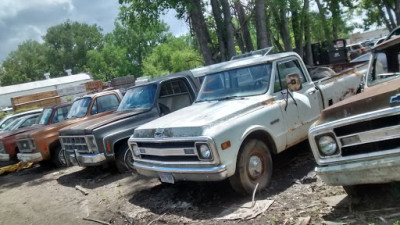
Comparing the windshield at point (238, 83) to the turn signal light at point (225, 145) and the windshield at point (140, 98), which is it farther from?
the windshield at point (140, 98)

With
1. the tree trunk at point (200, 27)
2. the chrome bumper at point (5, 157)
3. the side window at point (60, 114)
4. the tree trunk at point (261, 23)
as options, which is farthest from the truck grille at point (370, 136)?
the chrome bumper at point (5, 157)

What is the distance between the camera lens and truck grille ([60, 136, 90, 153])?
25.8ft

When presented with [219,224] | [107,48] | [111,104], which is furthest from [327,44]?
[107,48]

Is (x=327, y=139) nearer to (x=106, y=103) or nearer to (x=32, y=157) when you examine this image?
(x=106, y=103)

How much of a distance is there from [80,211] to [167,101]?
3061 mm

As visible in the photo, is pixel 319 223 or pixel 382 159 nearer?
pixel 382 159

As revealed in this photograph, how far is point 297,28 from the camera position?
17484 mm

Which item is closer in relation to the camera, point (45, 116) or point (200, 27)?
point (45, 116)

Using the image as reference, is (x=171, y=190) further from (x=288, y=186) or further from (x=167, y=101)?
(x=167, y=101)

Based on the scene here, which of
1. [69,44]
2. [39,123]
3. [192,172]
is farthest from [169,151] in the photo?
[69,44]

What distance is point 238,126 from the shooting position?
16.3 ft

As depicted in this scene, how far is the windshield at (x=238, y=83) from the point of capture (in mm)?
5949

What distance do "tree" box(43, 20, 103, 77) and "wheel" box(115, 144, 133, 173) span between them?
75968 millimetres

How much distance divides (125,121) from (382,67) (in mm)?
4884
